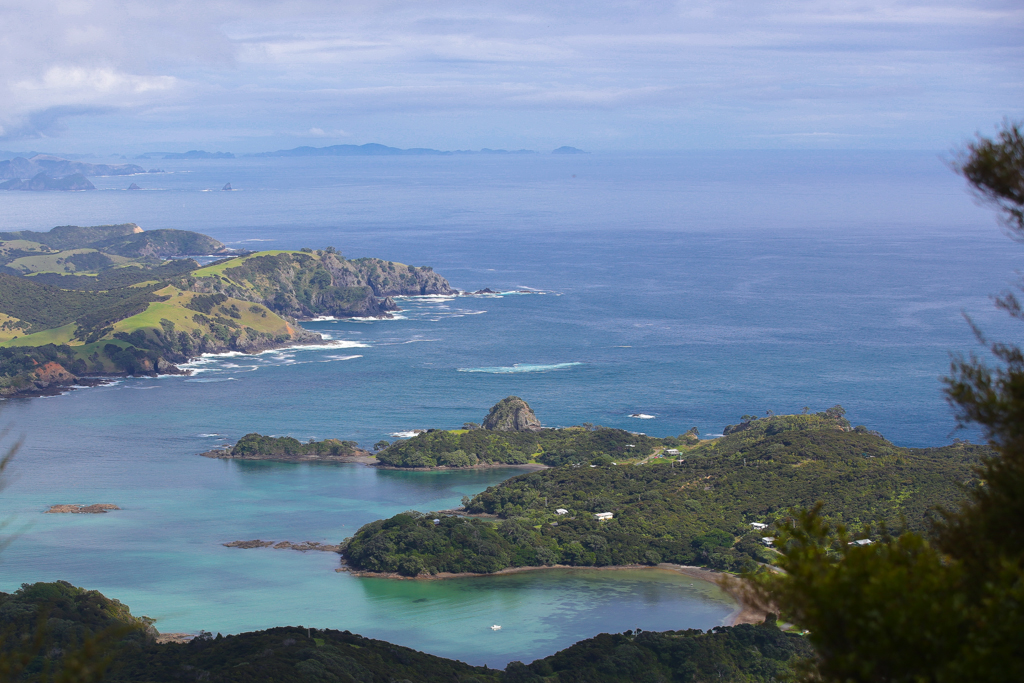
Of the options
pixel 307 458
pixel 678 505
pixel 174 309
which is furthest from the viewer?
pixel 174 309

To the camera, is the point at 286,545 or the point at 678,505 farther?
the point at 678,505

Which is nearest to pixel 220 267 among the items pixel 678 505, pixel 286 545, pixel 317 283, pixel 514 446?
pixel 317 283

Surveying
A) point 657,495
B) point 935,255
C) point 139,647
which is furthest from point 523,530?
point 935,255

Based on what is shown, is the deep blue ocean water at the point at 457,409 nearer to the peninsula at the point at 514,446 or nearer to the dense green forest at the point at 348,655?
the peninsula at the point at 514,446

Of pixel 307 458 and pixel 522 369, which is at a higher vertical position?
pixel 522 369

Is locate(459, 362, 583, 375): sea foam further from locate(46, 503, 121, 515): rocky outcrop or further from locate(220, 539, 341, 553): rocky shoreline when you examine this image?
locate(220, 539, 341, 553): rocky shoreline

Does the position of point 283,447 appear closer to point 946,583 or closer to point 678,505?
point 678,505
